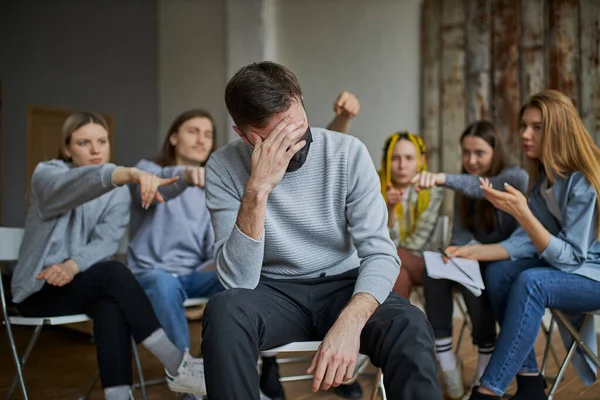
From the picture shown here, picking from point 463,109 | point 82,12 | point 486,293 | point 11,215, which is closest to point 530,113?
point 486,293

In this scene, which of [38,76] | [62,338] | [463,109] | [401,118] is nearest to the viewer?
[62,338]

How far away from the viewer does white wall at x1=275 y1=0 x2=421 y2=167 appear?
4.59m

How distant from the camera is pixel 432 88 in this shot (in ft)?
14.5

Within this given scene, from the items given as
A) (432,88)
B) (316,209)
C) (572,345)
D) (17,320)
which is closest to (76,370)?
(17,320)

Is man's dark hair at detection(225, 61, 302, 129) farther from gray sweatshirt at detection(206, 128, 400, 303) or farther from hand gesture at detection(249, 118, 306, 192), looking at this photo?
gray sweatshirt at detection(206, 128, 400, 303)

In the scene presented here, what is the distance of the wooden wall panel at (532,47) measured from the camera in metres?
3.96

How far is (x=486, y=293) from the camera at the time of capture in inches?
90.3

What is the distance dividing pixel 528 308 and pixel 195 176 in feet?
4.21

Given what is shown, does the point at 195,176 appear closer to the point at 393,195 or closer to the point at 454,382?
the point at 393,195

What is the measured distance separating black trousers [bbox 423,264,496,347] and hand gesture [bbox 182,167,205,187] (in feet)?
3.32

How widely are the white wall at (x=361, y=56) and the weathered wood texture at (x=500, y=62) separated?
173mm

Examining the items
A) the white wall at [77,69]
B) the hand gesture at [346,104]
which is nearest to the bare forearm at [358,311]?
the hand gesture at [346,104]

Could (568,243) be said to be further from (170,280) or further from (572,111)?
(170,280)

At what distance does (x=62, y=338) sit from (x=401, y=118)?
2863mm
